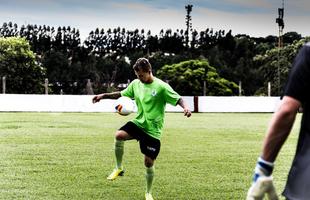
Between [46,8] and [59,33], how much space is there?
2384 cm

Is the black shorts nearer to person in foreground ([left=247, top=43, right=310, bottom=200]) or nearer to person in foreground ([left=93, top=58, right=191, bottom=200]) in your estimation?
person in foreground ([left=93, top=58, right=191, bottom=200])

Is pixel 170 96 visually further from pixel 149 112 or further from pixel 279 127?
pixel 279 127

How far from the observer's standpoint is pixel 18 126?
28812mm

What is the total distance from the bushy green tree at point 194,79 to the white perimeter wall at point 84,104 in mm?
30302

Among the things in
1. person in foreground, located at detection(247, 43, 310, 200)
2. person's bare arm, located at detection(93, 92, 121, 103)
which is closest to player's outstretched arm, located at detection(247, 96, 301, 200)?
person in foreground, located at detection(247, 43, 310, 200)

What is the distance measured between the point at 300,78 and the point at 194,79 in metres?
86.3

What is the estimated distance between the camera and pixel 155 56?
4668 inches

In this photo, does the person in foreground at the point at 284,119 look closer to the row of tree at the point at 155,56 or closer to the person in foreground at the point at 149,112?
the person in foreground at the point at 149,112

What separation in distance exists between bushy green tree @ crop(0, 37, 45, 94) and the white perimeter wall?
3558 cm

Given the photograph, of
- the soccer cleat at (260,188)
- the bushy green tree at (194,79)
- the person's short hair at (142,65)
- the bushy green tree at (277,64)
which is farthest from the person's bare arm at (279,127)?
the bushy green tree at (277,64)

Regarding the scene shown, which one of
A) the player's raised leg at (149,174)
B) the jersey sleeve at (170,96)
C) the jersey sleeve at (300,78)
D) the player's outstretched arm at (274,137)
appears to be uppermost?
the jersey sleeve at (300,78)

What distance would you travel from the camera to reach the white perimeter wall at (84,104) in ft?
164

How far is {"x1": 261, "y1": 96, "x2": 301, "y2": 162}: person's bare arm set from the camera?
3.43 metres

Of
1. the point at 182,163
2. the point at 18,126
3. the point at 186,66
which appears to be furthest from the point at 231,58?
the point at 182,163
